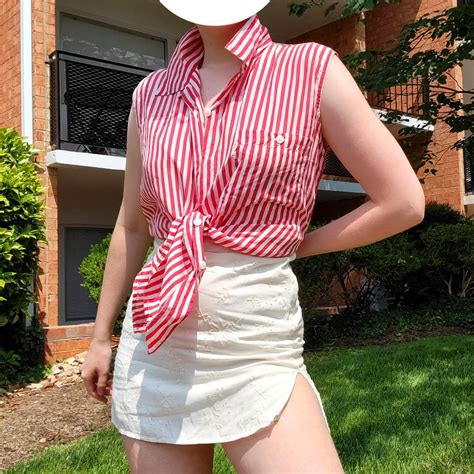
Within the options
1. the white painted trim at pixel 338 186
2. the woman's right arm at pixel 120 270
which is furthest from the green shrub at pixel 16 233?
the white painted trim at pixel 338 186

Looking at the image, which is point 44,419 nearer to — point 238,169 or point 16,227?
point 16,227

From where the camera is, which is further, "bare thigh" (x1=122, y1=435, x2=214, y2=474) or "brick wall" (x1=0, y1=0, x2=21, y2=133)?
"brick wall" (x1=0, y1=0, x2=21, y2=133)

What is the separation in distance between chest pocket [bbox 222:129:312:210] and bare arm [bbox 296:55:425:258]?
0.08 meters

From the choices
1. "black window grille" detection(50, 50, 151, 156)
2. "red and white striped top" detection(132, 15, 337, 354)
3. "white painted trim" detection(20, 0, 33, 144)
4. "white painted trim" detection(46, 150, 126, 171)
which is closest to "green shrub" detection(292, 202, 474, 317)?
"white painted trim" detection(46, 150, 126, 171)

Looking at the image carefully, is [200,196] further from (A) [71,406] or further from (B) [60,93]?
(B) [60,93]

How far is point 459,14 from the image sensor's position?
7965 mm

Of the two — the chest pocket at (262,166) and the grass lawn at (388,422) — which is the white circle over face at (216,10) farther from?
the grass lawn at (388,422)

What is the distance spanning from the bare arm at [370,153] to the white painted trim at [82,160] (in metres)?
7.43

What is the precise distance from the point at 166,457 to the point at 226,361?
10.1 inches

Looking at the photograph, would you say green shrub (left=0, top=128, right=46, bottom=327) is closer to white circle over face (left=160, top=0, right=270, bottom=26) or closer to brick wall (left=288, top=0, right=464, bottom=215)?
white circle over face (left=160, top=0, right=270, bottom=26)

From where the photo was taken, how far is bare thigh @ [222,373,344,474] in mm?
1162

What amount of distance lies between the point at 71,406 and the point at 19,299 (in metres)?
1.73

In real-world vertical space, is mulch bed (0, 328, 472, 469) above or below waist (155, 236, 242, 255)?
below

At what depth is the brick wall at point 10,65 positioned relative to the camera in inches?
340
